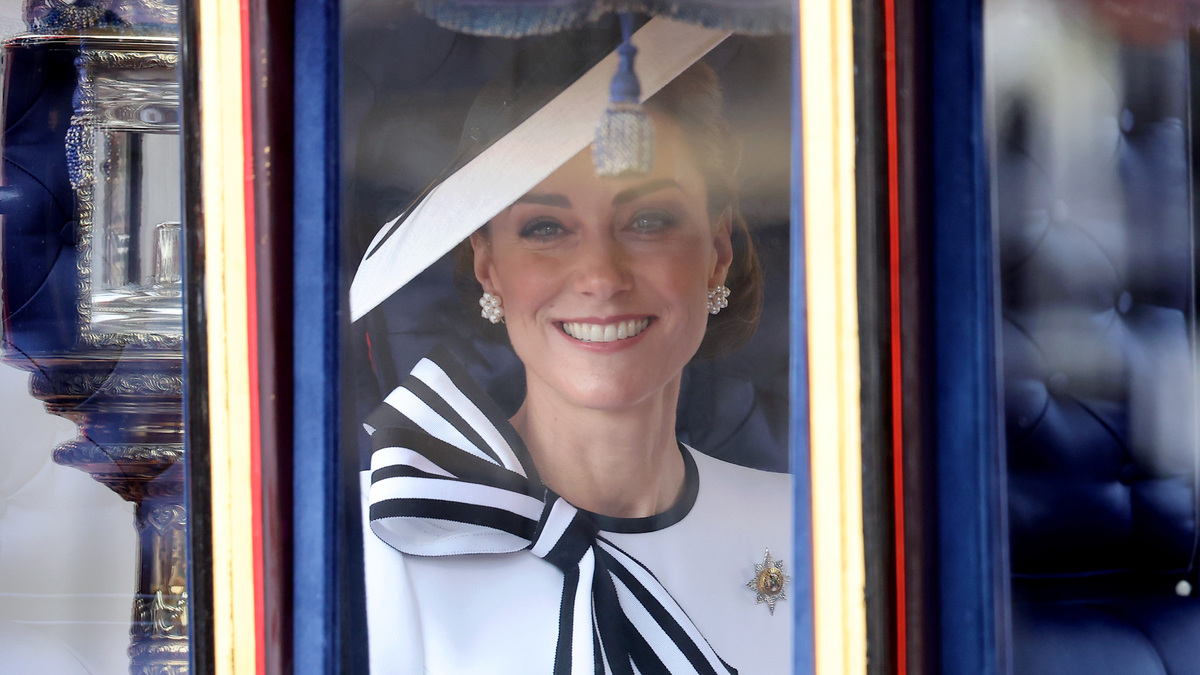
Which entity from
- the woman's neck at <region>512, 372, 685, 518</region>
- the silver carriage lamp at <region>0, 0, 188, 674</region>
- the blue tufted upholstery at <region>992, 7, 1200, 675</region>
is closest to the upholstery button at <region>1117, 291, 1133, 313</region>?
the blue tufted upholstery at <region>992, 7, 1200, 675</region>

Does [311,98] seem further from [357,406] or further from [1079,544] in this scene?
[1079,544]

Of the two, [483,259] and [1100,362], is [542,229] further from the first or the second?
[1100,362]

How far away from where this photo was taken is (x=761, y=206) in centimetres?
105

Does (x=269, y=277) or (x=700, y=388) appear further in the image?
(x=700, y=388)

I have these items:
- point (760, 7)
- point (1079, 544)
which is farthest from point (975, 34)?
point (1079, 544)

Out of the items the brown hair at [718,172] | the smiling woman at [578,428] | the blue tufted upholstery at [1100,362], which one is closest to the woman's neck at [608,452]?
the smiling woman at [578,428]

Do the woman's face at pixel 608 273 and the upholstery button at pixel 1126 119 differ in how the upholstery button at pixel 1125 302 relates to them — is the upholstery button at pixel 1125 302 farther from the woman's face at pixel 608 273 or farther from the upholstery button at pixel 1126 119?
the woman's face at pixel 608 273

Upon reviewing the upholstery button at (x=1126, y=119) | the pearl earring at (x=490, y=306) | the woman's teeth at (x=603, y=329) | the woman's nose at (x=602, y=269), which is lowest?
the woman's teeth at (x=603, y=329)

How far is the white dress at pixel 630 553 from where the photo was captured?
1.03m

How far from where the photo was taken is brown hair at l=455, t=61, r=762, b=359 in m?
1.03

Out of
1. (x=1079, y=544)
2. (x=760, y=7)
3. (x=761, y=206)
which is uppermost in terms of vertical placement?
(x=760, y=7)

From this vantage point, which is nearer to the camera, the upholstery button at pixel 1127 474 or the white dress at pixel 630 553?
the white dress at pixel 630 553

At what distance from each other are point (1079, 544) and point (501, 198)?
3.05 ft

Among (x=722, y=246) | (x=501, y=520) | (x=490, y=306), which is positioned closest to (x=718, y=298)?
(x=722, y=246)
